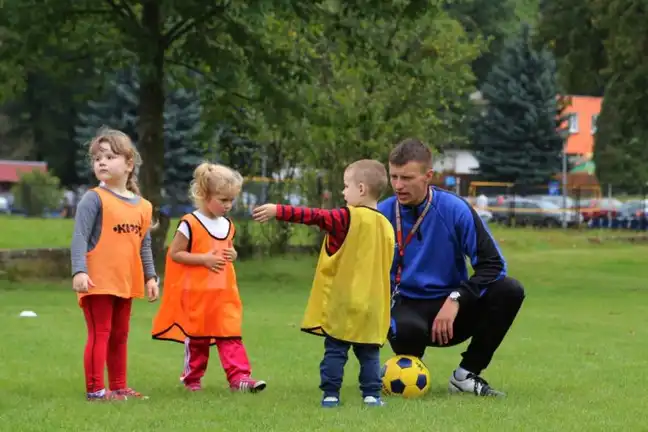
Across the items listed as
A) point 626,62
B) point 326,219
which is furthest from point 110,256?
point 626,62

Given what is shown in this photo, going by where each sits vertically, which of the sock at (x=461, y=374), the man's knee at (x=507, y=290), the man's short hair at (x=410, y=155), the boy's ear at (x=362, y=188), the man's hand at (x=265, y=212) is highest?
the man's short hair at (x=410, y=155)

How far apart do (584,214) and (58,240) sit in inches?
1395

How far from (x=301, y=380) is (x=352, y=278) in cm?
213

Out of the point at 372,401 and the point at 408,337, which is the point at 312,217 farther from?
the point at 408,337

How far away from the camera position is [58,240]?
120 ft

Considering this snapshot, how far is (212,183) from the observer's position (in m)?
8.52

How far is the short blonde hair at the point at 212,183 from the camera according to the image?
8516 millimetres

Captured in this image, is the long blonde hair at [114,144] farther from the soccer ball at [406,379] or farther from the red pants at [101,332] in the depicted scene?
the soccer ball at [406,379]

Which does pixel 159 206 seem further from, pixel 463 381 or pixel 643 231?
pixel 643 231

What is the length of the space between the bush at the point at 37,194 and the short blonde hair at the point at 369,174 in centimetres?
6352

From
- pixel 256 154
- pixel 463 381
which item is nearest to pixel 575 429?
pixel 463 381

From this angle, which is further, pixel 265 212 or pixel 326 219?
pixel 326 219

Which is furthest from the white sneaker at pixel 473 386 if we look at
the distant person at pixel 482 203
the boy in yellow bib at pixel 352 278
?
the distant person at pixel 482 203

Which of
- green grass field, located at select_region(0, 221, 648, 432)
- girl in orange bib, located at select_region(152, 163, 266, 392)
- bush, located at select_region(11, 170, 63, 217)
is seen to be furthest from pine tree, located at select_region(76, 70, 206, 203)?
girl in orange bib, located at select_region(152, 163, 266, 392)
